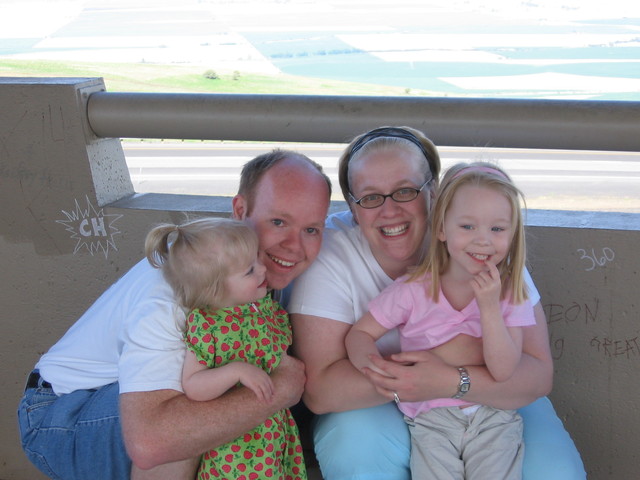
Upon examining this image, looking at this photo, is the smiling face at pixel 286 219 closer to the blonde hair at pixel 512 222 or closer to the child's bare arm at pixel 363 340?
the child's bare arm at pixel 363 340

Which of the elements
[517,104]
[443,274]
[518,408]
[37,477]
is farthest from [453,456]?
[37,477]

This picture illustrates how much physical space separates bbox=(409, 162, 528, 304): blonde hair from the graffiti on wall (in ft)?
4.62

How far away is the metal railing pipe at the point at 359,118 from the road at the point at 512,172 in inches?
424

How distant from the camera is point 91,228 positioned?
9.49 feet

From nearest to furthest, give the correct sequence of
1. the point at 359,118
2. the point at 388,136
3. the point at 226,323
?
1. the point at 226,323
2. the point at 388,136
3. the point at 359,118

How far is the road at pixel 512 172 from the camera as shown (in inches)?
615

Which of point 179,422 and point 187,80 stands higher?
point 179,422

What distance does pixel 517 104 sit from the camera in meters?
2.40

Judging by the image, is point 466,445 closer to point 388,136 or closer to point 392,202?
point 392,202

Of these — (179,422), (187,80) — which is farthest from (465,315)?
(187,80)

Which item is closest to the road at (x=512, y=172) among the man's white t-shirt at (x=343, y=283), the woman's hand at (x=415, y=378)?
the man's white t-shirt at (x=343, y=283)

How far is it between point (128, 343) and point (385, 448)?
0.87 metres

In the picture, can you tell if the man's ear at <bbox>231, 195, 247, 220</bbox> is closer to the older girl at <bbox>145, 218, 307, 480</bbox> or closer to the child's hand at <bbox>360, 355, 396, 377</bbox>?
the older girl at <bbox>145, 218, 307, 480</bbox>

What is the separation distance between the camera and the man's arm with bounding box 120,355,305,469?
6.15ft
